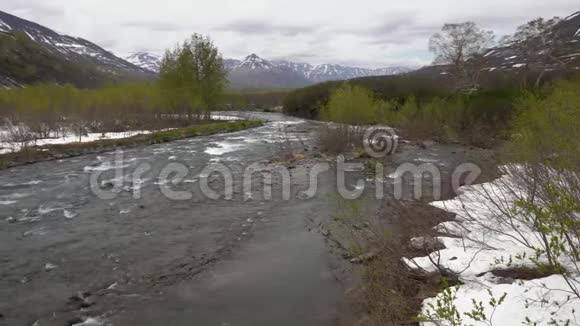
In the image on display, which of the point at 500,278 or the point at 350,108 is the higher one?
the point at 350,108

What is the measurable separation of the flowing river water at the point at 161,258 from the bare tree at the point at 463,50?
46.4 m

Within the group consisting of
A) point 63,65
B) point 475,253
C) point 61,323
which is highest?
point 63,65

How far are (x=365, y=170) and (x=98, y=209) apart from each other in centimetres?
1545

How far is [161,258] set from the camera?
10898 millimetres

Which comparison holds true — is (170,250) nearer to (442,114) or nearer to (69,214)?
(69,214)

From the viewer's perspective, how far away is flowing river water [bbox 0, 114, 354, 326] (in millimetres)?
8258

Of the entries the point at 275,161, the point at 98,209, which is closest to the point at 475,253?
the point at 98,209

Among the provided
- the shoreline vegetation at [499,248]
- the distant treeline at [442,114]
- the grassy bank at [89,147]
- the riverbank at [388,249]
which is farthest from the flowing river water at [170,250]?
the distant treeline at [442,114]

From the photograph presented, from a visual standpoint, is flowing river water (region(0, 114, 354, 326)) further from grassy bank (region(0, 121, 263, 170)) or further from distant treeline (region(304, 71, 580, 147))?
distant treeline (region(304, 71, 580, 147))

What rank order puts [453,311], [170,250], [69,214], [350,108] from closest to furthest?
[453,311] < [170,250] < [69,214] < [350,108]

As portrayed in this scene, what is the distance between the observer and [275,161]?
26.4 m

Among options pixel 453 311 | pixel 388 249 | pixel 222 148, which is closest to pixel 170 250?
pixel 388 249

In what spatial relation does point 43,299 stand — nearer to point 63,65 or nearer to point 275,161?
point 275,161

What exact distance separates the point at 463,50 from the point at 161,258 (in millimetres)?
59089
